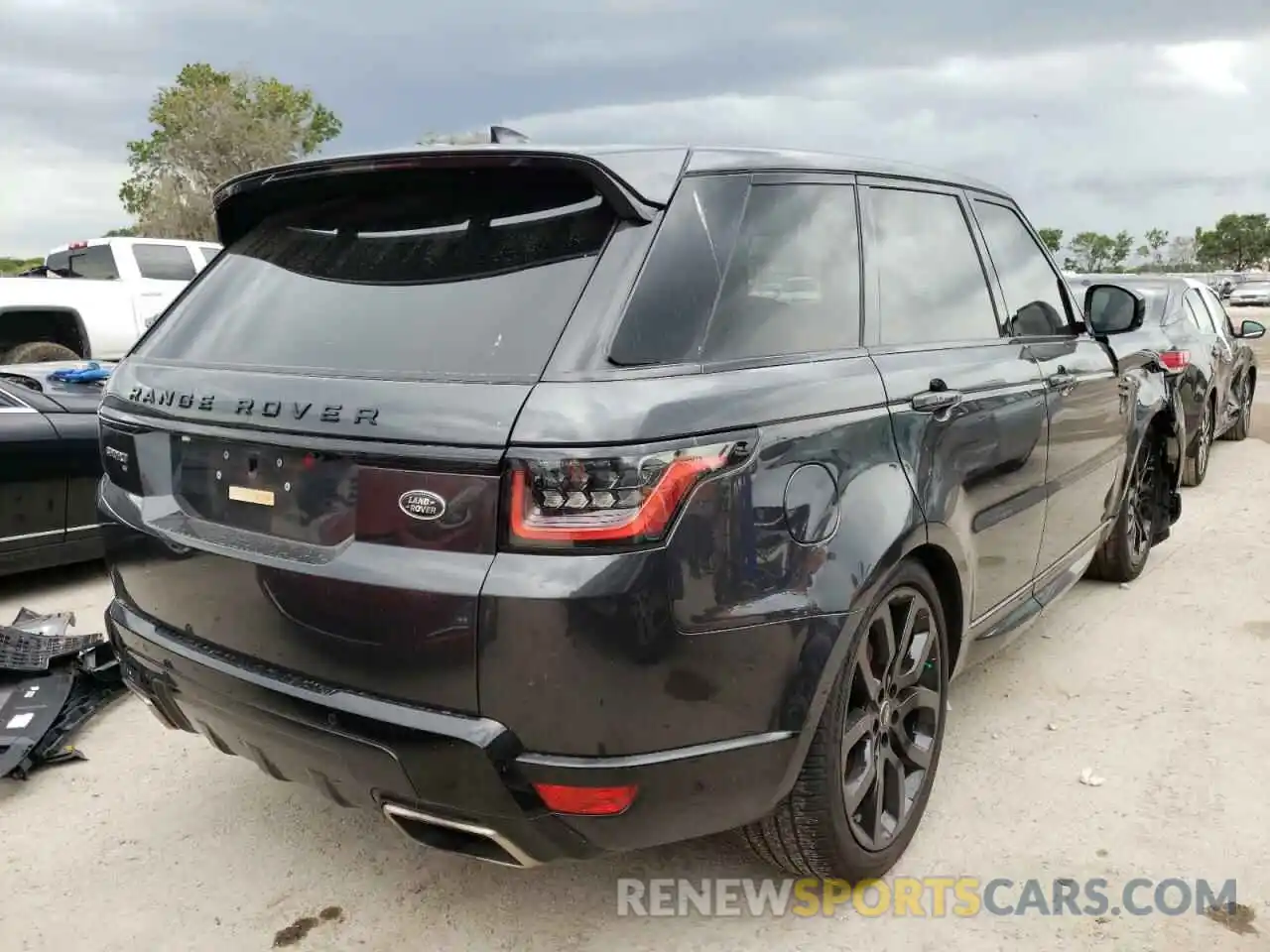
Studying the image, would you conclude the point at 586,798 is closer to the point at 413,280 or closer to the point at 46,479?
the point at 413,280

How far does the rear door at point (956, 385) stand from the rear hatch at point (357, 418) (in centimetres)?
99

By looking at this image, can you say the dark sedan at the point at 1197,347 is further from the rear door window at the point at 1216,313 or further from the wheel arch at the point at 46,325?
the wheel arch at the point at 46,325

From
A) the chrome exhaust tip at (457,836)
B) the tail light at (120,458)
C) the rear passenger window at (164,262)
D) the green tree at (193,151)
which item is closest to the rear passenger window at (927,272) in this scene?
the chrome exhaust tip at (457,836)

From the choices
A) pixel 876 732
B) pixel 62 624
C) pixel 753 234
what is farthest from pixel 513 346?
pixel 62 624

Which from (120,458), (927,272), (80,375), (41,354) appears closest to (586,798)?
(120,458)

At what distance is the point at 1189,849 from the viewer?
2.85 metres

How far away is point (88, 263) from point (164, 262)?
0.95m

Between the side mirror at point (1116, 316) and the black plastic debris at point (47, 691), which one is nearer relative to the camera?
the black plastic debris at point (47, 691)

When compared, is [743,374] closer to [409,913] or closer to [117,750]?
[409,913]

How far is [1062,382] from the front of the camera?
365 cm

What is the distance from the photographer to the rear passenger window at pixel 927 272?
2891mm

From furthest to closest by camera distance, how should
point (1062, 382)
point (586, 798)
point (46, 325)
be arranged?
1. point (46, 325)
2. point (1062, 382)
3. point (586, 798)

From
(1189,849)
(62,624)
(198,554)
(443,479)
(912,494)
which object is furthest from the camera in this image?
(62,624)

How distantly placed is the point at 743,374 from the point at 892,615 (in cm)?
86
